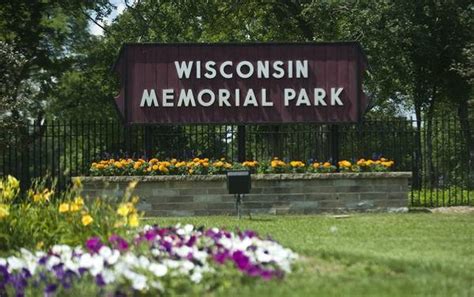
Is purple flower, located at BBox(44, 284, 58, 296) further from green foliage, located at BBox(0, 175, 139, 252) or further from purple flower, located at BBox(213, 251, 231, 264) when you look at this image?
purple flower, located at BBox(213, 251, 231, 264)

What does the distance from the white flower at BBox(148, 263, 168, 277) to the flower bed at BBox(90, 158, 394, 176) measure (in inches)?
346

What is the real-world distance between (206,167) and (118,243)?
8.42 meters

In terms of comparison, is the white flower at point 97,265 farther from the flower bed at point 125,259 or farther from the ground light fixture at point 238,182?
the ground light fixture at point 238,182

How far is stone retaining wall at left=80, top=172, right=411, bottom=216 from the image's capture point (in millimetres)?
14430

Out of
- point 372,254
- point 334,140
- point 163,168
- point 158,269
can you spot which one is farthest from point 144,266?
point 334,140

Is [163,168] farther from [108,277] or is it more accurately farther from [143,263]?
[108,277]

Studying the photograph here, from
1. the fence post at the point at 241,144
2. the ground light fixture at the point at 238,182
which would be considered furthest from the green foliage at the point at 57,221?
the fence post at the point at 241,144

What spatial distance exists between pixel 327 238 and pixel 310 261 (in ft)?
10.1

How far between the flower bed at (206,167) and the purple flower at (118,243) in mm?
8141

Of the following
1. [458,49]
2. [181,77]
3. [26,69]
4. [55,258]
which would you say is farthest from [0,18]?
[55,258]

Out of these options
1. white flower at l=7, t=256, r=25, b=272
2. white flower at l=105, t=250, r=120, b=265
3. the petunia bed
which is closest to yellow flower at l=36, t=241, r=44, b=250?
the petunia bed

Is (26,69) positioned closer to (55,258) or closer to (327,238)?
(327,238)

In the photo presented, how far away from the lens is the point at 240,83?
1560 cm

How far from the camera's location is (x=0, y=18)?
26141 millimetres
